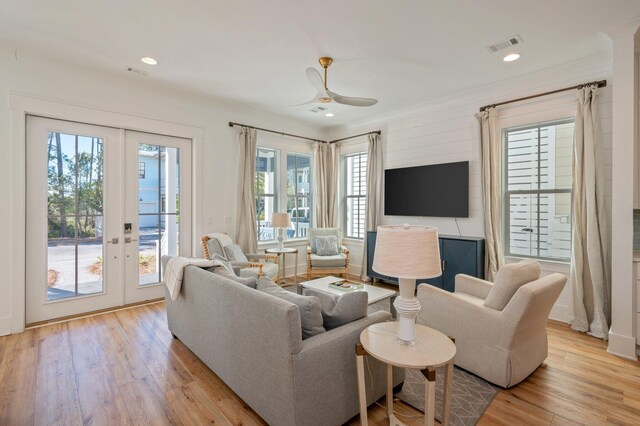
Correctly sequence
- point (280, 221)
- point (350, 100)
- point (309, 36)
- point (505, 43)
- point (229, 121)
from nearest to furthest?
1. point (309, 36)
2. point (505, 43)
3. point (350, 100)
4. point (229, 121)
5. point (280, 221)

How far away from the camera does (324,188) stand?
6.39 metres

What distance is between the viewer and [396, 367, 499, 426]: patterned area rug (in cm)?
208

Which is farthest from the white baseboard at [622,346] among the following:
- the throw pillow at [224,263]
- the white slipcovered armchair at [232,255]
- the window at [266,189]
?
the window at [266,189]

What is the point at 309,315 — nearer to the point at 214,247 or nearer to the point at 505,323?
the point at 505,323

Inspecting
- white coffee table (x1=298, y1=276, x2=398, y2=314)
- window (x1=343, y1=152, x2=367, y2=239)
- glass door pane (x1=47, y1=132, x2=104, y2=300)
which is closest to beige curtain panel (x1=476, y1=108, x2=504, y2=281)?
white coffee table (x1=298, y1=276, x2=398, y2=314)

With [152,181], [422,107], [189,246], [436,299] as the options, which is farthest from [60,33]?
[422,107]

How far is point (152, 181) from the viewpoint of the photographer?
441 cm

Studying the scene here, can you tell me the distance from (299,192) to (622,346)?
5.09 metres

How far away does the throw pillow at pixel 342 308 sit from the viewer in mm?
2057

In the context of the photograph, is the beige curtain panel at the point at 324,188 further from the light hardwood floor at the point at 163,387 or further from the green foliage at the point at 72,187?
the light hardwood floor at the point at 163,387

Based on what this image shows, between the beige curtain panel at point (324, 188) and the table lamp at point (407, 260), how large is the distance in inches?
182

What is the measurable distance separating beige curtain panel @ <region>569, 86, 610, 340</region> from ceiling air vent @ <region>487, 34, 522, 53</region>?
1084 mm

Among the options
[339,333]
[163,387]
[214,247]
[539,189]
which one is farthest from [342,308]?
[539,189]

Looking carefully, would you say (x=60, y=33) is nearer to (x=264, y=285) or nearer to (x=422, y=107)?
(x=264, y=285)
